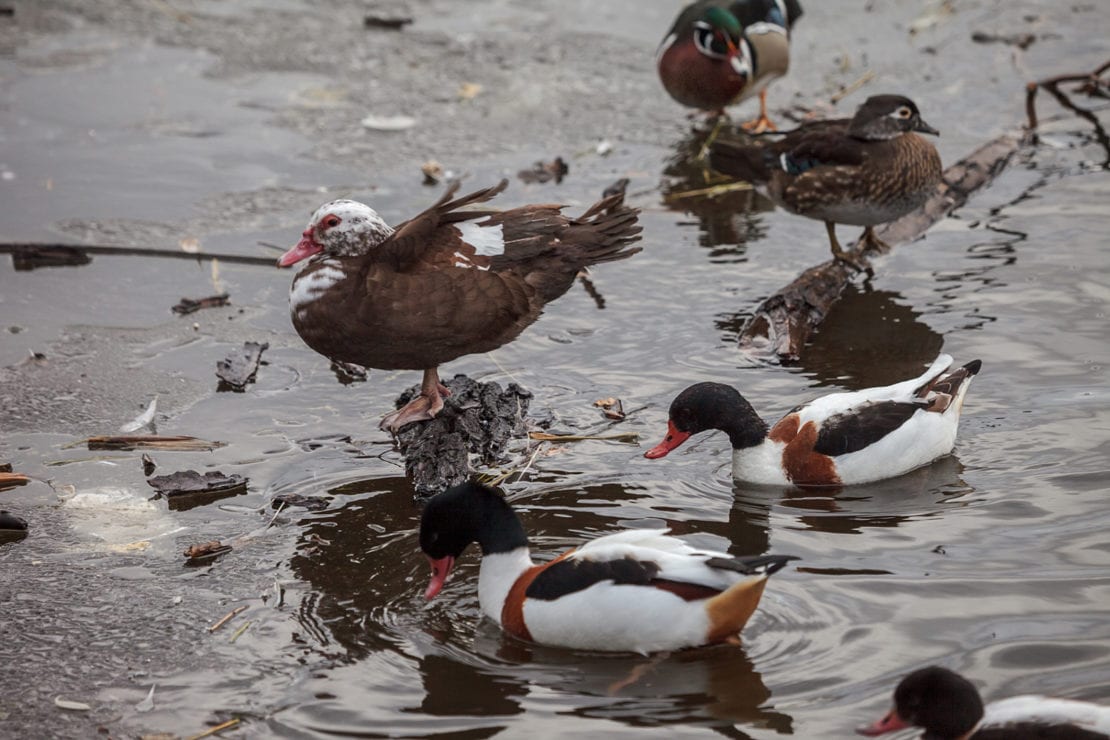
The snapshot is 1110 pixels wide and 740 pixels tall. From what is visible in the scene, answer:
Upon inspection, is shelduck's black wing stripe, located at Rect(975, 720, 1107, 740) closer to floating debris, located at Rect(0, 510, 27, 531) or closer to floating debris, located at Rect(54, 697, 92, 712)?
floating debris, located at Rect(54, 697, 92, 712)

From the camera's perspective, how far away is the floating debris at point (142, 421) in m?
6.76

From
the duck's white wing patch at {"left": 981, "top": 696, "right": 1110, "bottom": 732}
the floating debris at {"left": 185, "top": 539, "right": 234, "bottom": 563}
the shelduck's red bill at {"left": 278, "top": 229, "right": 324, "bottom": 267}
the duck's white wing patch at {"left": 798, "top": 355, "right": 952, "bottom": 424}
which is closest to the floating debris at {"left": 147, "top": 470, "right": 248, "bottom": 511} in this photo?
the floating debris at {"left": 185, "top": 539, "right": 234, "bottom": 563}

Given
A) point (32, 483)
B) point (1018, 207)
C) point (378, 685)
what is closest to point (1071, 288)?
point (1018, 207)

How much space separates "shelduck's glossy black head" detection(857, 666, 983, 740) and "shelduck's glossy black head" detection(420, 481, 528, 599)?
5.29 ft

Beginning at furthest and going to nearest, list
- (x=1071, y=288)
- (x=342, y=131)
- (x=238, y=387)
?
(x=342, y=131), (x=1071, y=288), (x=238, y=387)

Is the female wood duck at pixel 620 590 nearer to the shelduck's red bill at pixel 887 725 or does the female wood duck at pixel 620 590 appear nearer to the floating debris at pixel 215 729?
the shelduck's red bill at pixel 887 725

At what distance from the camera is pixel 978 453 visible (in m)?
6.45

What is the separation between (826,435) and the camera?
6.21 meters

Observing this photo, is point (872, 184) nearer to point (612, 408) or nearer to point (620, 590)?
point (612, 408)

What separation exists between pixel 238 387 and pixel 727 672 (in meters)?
3.36

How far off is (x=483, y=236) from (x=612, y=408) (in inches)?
41.8

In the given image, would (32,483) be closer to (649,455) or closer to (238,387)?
(238,387)

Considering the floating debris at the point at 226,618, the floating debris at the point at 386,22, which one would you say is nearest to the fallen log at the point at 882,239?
the floating debris at the point at 226,618

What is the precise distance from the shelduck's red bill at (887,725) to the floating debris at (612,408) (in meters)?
2.78
